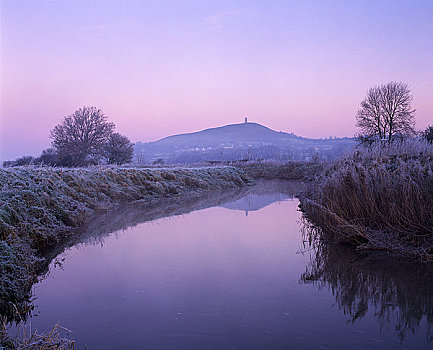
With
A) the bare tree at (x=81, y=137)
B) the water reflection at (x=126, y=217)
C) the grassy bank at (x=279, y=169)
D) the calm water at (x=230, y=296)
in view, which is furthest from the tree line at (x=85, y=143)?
the calm water at (x=230, y=296)

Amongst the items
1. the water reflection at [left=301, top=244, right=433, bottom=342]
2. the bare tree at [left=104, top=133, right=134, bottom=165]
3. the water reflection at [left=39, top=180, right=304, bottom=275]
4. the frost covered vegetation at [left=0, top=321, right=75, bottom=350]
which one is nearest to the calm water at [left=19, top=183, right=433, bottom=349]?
the water reflection at [left=301, top=244, right=433, bottom=342]

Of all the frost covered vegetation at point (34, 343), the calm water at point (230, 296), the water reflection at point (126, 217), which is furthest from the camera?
the water reflection at point (126, 217)

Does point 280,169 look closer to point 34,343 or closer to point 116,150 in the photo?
point 116,150

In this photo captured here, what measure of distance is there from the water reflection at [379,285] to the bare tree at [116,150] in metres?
30.4

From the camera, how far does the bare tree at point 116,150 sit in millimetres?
33750

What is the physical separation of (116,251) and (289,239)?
3.92m

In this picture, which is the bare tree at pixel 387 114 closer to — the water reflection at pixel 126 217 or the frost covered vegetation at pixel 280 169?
the frost covered vegetation at pixel 280 169

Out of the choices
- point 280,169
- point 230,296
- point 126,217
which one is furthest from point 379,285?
point 280,169

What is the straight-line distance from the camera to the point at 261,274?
533 cm

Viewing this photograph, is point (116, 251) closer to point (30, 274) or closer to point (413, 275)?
point (30, 274)

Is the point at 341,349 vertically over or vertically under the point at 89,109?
under

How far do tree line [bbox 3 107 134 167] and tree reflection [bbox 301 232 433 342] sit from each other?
27858 mm

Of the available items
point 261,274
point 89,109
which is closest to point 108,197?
point 261,274

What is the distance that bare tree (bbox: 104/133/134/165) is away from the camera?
111 ft
